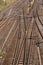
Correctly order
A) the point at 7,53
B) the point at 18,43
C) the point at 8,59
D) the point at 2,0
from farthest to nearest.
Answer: the point at 2,0
the point at 18,43
the point at 7,53
the point at 8,59

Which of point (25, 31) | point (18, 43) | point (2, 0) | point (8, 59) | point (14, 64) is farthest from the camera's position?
point (2, 0)

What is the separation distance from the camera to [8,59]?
14.3 meters

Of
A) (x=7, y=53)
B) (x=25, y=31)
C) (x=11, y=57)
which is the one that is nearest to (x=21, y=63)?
(x=11, y=57)

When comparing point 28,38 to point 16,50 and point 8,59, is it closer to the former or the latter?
point 16,50

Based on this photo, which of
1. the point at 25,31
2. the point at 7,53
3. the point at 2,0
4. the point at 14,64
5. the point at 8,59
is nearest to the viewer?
the point at 14,64

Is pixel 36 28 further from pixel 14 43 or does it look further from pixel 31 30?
pixel 14 43

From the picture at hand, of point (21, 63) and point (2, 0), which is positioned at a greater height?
point (2, 0)

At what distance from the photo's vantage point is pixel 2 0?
46062 millimetres

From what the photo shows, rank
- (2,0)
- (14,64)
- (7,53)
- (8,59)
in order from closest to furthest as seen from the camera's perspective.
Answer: (14,64) < (8,59) < (7,53) < (2,0)

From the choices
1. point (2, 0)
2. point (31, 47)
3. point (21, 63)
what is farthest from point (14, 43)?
point (2, 0)

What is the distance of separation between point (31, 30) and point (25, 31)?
648mm

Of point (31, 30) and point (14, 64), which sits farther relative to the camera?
point (31, 30)

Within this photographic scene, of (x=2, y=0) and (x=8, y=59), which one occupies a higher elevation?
(x=2, y=0)

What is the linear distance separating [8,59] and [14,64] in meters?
1.26
